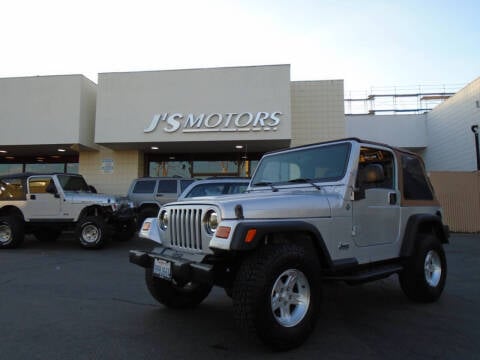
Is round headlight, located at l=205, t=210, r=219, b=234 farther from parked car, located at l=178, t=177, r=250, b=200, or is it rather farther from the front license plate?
parked car, located at l=178, t=177, r=250, b=200

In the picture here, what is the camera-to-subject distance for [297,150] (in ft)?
15.9

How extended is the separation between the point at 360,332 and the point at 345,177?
1584mm

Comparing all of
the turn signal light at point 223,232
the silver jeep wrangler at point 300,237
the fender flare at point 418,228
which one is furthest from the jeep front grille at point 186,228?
the fender flare at point 418,228

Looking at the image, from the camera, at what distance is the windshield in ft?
14.1

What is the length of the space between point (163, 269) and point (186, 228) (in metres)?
0.44

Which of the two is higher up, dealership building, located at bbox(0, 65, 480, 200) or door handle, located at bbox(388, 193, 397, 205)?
dealership building, located at bbox(0, 65, 480, 200)

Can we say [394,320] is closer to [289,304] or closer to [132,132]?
[289,304]

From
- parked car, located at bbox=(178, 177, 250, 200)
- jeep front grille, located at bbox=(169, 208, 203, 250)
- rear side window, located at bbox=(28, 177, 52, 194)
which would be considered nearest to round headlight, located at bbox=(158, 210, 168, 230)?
jeep front grille, located at bbox=(169, 208, 203, 250)

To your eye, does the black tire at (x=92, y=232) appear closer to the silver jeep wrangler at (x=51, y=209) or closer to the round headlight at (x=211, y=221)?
the silver jeep wrangler at (x=51, y=209)

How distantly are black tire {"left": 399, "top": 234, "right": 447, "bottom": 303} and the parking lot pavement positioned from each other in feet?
0.50

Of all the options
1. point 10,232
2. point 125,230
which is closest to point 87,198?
point 125,230

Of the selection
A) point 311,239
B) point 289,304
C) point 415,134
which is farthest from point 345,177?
point 415,134

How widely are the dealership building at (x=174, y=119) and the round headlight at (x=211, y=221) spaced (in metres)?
10.4

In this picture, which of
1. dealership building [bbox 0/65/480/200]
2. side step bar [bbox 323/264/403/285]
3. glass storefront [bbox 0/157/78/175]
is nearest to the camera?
side step bar [bbox 323/264/403/285]
